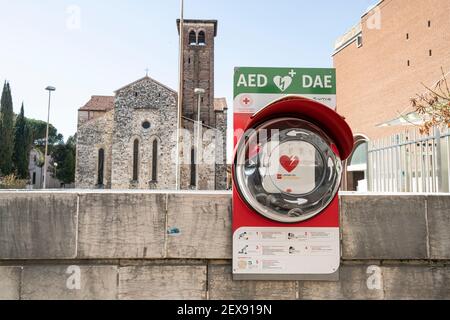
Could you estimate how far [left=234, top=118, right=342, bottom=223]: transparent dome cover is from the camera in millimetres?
2408

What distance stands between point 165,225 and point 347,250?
50.8 inches

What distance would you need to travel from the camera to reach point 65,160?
65.1m

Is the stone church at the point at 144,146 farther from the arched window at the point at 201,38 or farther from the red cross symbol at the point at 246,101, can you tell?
the red cross symbol at the point at 246,101

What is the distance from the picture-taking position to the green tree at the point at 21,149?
47.9 metres

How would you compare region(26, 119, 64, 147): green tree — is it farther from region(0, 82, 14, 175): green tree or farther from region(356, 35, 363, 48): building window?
region(356, 35, 363, 48): building window

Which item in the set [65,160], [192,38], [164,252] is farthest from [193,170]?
[164,252]

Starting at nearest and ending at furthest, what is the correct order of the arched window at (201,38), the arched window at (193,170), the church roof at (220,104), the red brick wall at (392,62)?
the red brick wall at (392,62)
the arched window at (193,170)
the arched window at (201,38)
the church roof at (220,104)

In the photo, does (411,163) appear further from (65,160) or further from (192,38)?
(65,160)

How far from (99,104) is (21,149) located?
37.8ft

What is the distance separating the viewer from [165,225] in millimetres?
2664

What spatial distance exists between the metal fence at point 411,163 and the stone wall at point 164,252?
6.42ft

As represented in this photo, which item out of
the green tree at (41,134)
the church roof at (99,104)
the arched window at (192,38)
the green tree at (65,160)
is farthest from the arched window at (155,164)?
the green tree at (41,134)

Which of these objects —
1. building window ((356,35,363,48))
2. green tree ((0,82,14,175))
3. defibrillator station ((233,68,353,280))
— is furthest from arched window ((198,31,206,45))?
defibrillator station ((233,68,353,280))
